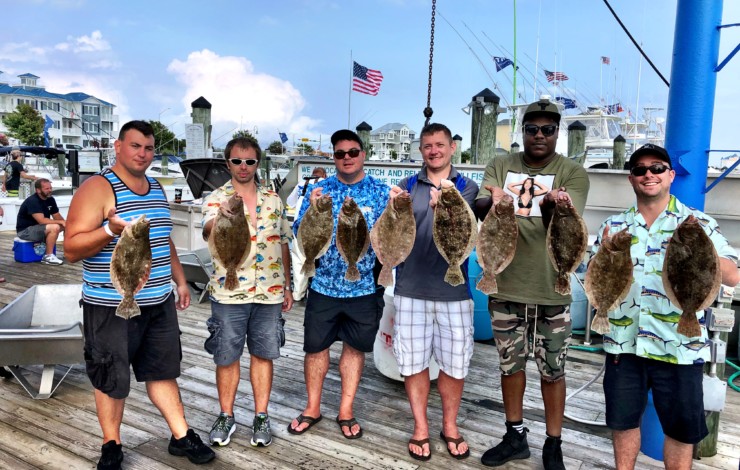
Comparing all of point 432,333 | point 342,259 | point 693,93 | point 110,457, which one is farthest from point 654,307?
point 110,457

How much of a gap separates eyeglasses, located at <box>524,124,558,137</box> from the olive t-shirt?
0.17 metres

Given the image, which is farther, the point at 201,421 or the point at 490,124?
the point at 490,124

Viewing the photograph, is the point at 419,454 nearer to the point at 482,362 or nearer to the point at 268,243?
the point at 268,243

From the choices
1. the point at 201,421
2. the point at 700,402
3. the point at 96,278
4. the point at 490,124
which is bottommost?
the point at 201,421

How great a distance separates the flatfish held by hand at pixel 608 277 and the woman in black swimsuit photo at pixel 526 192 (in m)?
0.61

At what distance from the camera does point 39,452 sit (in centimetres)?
358

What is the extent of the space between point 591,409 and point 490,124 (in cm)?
618

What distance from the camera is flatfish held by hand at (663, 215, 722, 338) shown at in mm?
2488

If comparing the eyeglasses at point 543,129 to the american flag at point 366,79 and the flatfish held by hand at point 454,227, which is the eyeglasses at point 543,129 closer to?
the flatfish held by hand at point 454,227

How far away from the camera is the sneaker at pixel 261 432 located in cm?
372

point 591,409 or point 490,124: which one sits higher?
point 490,124

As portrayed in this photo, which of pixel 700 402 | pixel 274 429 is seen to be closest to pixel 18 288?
pixel 274 429

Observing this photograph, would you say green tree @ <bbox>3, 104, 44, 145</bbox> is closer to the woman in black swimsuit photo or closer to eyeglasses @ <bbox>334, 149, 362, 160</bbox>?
eyeglasses @ <bbox>334, 149, 362, 160</bbox>

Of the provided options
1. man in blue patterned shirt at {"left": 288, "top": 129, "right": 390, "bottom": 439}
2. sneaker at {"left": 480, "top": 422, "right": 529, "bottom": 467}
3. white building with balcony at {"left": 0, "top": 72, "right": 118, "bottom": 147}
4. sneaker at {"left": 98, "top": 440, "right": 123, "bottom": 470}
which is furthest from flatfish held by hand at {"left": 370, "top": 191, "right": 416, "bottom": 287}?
white building with balcony at {"left": 0, "top": 72, "right": 118, "bottom": 147}
